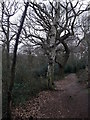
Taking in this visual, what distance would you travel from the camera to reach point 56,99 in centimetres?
1216

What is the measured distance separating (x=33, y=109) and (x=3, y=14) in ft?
36.0

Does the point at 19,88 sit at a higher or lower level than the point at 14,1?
lower

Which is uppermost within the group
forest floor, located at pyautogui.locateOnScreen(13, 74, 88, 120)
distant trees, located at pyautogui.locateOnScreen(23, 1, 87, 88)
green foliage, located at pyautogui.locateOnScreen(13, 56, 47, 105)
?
distant trees, located at pyautogui.locateOnScreen(23, 1, 87, 88)

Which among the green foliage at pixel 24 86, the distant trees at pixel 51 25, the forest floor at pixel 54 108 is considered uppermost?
the distant trees at pixel 51 25

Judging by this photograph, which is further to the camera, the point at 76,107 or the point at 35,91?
the point at 35,91

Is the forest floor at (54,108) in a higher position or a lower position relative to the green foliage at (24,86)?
lower

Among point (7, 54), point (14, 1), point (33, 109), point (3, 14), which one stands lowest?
point (33, 109)

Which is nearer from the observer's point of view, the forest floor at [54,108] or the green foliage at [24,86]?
the forest floor at [54,108]

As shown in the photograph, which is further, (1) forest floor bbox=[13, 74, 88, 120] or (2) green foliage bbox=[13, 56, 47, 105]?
(2) green foliage bbox=[13, 56, 47, 105]

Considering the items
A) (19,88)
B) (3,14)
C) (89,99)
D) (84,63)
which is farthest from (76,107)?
(84,63)

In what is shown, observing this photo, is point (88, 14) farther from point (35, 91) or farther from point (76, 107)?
point (76, 107)

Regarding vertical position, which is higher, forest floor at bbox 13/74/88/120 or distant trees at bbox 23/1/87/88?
distant trees at bbox 23/1/87/88

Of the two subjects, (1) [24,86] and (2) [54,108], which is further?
(1) [24,86]

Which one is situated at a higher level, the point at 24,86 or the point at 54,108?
the point at 24,86
